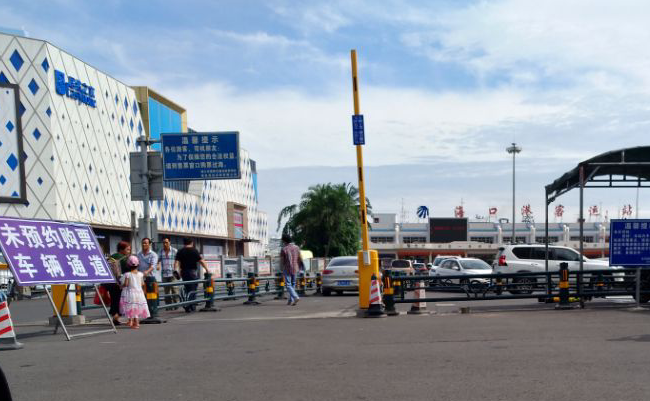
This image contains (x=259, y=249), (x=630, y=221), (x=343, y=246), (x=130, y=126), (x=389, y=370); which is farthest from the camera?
(x=259, y=249)

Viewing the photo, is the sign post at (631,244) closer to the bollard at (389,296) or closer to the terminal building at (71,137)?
the bollard at (389,296)

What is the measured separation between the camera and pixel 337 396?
603 cm

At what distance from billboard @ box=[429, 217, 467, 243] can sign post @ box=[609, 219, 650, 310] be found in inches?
2457

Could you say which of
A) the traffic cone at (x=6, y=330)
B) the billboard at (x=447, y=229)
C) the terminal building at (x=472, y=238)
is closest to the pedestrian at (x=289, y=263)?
the traffic cone at (x=6, y=330)

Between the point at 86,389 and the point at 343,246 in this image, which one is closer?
the point at 86,389

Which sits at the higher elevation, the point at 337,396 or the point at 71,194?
the point at 71,194

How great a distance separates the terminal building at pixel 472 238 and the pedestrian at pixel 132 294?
2801 inches

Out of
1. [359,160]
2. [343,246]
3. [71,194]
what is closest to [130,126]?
[71,194]

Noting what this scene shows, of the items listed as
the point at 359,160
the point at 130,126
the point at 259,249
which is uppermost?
the point at 130,126

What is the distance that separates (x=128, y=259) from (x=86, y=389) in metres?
5.91

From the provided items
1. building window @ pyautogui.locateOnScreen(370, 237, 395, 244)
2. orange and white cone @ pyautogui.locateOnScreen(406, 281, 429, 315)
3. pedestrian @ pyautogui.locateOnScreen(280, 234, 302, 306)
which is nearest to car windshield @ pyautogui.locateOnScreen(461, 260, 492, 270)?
pedestrian @ pyautogui.locateOnScreen(280, 234, 302, 306)

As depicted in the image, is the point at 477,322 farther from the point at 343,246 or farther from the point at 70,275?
the point at 343,246

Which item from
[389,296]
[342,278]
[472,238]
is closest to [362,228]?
[389,296]

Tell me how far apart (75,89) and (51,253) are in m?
31.0
